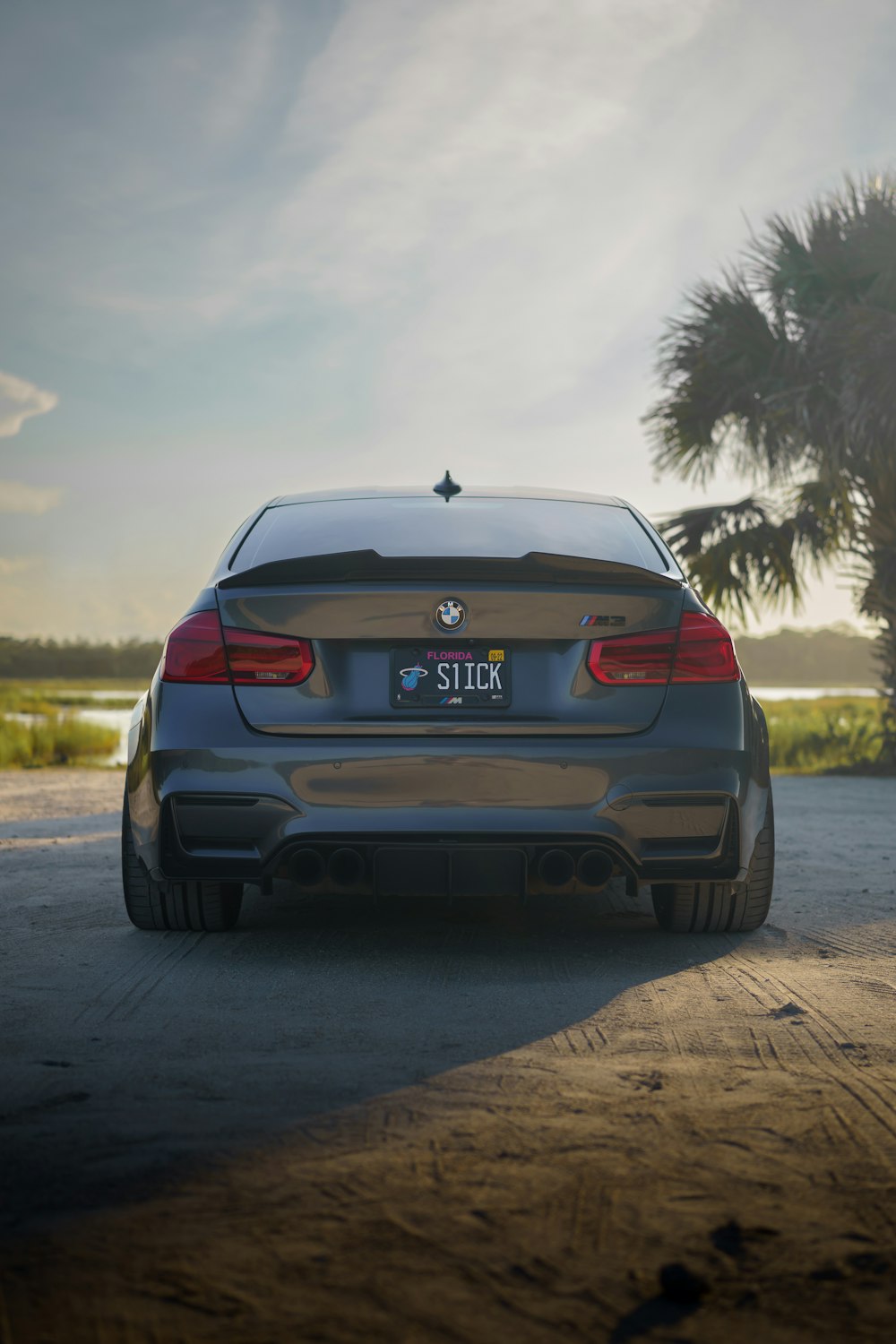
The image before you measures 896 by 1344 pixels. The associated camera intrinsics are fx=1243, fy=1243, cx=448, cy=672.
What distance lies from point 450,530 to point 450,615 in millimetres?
578

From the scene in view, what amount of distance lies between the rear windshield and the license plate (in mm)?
360

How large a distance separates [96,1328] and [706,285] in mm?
15848

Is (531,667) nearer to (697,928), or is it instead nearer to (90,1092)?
(697,928)

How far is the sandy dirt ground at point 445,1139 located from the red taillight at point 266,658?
943 millimetres

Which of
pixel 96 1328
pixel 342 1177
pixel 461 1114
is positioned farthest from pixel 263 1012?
pixel 96 1328

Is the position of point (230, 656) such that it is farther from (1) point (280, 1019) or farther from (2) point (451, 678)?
(1) point (280, 1019)

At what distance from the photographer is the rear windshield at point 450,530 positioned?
4195 mm

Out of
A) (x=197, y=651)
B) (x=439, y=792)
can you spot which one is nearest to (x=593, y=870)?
(x=439, y=792)

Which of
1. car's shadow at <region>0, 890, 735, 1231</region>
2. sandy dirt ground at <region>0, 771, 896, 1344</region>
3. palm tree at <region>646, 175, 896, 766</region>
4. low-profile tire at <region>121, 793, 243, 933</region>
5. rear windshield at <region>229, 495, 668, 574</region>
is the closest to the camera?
sandy dirt ground at <region>0, 771, 896, 1344</region>

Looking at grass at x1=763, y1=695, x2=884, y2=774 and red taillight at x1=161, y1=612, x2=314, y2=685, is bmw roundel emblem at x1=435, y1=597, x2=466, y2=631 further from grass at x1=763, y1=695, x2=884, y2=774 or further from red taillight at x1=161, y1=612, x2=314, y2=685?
grass at x1=763, y1=695, x2=884, y2=774

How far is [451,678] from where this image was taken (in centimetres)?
391

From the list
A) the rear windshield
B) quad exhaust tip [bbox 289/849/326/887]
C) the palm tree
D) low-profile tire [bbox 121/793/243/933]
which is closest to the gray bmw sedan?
quad exhaust tip [bbox 289/849/326/887]

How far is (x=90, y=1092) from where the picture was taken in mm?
2701

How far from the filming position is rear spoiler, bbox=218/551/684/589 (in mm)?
3941
